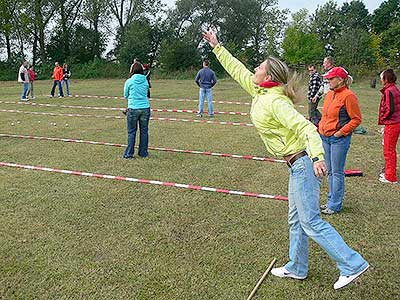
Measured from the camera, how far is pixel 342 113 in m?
4.82

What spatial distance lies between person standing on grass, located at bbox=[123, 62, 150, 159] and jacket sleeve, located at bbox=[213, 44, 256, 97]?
392 centimetres

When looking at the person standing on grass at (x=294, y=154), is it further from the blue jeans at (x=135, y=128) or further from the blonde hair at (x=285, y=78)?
the blue jeans at (x=135, y=128)

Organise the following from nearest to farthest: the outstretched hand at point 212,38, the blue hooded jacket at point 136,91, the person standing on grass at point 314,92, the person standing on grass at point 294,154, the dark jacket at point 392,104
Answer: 1. the person standing on grass at point 294,154
2. the outstretched hand at point 212,38
3. the dark jacket at point 392,104
4. the blue hooded jacket at point 136,91
5. the person standing on grass at point 314,92

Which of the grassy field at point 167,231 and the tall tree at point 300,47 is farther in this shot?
the tall tree at point 300,47

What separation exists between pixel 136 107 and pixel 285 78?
467 cm

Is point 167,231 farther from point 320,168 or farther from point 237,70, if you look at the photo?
point 320,168

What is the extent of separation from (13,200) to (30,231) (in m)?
1.11

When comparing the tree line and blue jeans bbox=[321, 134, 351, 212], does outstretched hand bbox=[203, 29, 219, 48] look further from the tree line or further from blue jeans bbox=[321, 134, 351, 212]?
the tree line

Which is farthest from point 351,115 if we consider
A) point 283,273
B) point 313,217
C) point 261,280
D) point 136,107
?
point 136,107

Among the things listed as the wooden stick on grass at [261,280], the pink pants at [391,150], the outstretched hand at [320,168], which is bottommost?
the wooden stick on grass at [261,280]

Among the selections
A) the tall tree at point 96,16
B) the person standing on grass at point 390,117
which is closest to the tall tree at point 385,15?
the tall tree at point 96,16

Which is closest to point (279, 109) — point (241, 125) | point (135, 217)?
point (135, 217)

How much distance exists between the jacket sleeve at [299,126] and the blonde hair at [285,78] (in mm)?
158

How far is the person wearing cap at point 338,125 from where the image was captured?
4738mm
